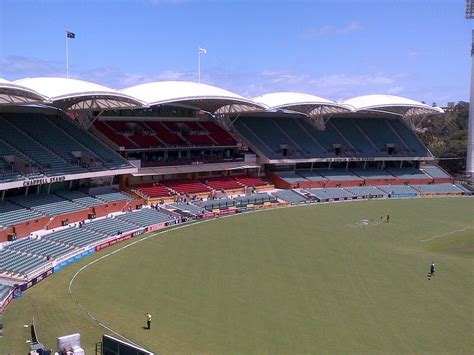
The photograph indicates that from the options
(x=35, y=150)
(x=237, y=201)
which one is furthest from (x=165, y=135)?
(x=35, y=150)

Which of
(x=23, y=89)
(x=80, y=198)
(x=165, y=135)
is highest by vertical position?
(x=23, y=89)

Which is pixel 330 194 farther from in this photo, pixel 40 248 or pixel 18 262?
pixel 18 262

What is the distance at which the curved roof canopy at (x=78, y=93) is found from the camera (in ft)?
144

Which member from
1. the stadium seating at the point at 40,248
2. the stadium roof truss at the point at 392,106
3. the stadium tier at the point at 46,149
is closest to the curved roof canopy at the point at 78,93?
the stadium tier at the point at 46,149

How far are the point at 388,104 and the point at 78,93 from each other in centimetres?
4367

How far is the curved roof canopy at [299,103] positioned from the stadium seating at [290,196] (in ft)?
32.7

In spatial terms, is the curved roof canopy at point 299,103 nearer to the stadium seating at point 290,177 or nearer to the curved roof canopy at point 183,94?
the curved roof canopy at point 183,94

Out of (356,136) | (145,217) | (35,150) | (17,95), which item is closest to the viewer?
(17,95)

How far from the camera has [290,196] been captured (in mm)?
62188

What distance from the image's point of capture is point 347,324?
23.0 metres

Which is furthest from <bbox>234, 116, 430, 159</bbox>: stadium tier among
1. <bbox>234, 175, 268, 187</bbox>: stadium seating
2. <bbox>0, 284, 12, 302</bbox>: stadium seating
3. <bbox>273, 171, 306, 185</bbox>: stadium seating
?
<bbox>0, 284, 12, 302</bbox>: stadium seating

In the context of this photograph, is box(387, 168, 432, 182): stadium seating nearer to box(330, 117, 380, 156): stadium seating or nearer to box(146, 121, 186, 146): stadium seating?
box(330, 117, 380, 156): stadium seating

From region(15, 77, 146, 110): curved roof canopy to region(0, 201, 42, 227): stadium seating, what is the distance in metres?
8.67

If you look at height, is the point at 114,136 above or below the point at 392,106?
below
